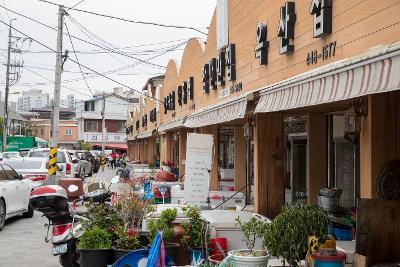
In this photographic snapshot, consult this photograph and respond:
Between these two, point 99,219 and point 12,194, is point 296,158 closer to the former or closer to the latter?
point 99,219

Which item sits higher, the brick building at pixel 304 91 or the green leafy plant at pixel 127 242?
the brick building at pixel 304 91

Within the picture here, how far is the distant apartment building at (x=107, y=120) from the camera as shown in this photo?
76500mm

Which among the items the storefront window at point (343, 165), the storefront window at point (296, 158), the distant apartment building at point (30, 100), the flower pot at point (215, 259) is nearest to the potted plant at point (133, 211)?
the flower pot at point (215, 259)

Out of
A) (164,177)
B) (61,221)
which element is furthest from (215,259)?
(164,177)

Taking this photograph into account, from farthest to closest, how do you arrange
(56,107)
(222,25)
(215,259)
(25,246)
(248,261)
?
(56,107) → (222,25) → (25,246) → (215,259) → (248,261)

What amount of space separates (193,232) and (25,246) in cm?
535

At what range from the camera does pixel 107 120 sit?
3054 inches

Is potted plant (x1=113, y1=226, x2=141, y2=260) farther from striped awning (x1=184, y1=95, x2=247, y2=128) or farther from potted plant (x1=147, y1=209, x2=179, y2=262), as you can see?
striped awning (x1=184, y1=95, x2=247, y2=128)

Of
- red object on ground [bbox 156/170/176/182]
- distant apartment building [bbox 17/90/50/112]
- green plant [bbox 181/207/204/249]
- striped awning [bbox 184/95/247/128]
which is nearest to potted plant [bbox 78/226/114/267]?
green plant [bbox 181/207/204/249]

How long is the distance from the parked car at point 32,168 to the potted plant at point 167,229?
12.2 meters

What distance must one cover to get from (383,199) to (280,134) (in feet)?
13.7

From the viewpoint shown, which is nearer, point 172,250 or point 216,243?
point 172,250

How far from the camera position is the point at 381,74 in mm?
4164

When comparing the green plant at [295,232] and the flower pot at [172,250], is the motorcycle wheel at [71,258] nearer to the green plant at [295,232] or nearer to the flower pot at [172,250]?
the flower pot at [172,250]
